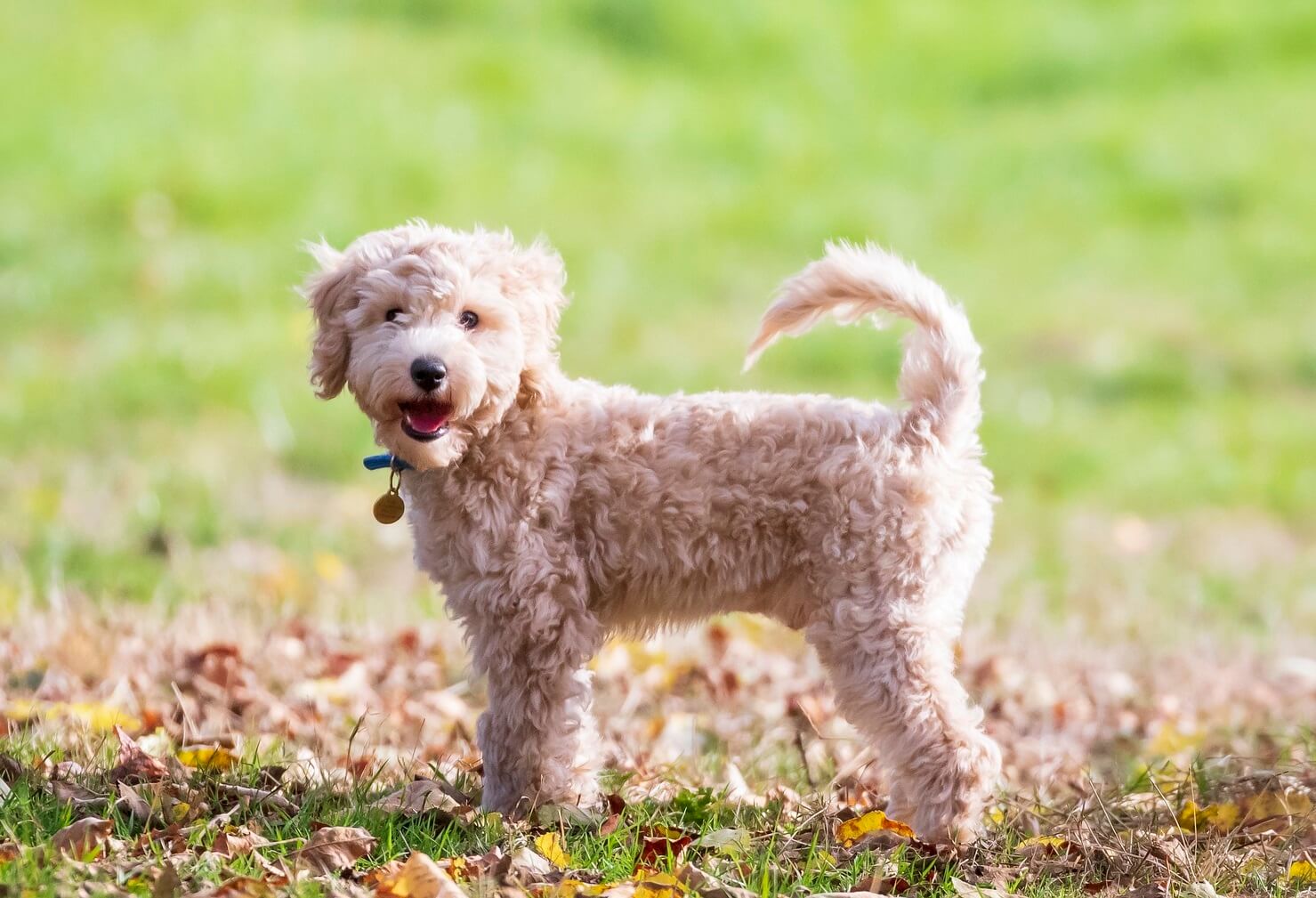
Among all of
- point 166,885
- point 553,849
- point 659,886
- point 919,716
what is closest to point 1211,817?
point 919,716

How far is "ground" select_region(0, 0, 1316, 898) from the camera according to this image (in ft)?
14.1

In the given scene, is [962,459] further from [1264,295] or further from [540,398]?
[1264,295]

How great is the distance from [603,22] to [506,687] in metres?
13.1

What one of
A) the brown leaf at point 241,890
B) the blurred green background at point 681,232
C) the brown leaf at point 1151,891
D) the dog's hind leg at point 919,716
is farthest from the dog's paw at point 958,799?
the blurred green background at point 681,232

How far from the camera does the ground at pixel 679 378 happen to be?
430 centimetres

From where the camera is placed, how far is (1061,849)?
399cm

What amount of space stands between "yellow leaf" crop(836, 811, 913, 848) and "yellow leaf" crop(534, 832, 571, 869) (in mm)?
749

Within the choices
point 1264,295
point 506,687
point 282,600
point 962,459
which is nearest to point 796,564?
point 962,459

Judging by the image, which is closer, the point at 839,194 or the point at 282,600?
the point at 282,600

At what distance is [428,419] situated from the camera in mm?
4121

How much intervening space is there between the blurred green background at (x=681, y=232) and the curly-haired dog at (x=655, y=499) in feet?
9.26

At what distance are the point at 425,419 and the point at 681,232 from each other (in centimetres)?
934

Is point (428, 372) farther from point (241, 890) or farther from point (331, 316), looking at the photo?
point (241, 890)

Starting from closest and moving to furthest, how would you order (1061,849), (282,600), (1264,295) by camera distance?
(1061,849) → (282,600) → (1264,295)
